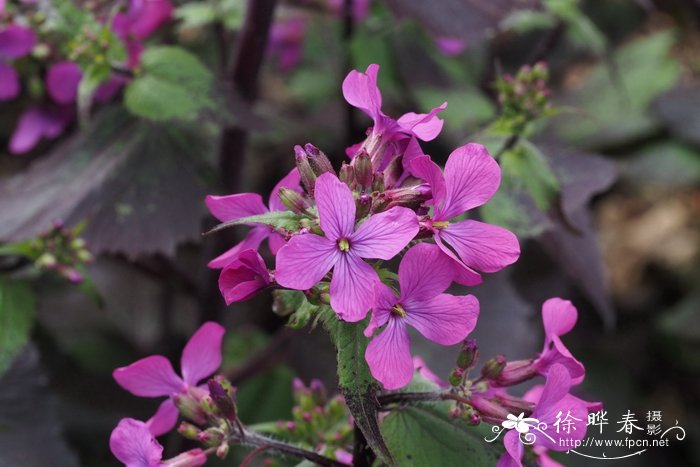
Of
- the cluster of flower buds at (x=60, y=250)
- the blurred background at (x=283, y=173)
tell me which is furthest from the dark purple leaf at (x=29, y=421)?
the cluster of flower buds at (x=60, y=250)

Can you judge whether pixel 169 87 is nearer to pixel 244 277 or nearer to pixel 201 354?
pixel 201 354

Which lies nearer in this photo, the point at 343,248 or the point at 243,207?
the point at 343,248

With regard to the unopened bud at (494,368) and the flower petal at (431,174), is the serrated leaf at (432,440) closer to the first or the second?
the unopened bud at (494,368)

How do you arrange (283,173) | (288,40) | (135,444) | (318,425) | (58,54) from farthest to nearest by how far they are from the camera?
(283,173)
(288,40)
(58,54)
(318,425)
(135,444)

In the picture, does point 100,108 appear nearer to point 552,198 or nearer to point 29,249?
point 29,249

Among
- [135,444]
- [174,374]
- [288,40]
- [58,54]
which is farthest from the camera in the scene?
[288,40]

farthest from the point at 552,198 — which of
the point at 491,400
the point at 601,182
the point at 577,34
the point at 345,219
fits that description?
the point at 577,34

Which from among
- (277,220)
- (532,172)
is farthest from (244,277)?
(532,172)

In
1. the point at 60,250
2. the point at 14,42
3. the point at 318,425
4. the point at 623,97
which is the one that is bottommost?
the point at 623,97
